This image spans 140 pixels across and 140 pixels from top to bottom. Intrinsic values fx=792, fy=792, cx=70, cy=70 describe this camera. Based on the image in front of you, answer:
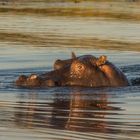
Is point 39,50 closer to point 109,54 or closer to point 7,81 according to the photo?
point 109,54

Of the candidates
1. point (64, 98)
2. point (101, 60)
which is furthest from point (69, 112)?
point (101, 60)

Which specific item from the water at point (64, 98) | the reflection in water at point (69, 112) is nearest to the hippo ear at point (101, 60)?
the water at point (64, 98)

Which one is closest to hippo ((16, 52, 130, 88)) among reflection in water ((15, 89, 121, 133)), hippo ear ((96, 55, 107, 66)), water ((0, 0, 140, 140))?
hippo ear ((96, 55, 107, 66))

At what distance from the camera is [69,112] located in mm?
11727

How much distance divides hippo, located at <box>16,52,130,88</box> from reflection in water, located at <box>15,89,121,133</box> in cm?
59

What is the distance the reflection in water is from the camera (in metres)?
10.4

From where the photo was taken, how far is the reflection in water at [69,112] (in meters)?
10.4

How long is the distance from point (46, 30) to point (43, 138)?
71.7ft

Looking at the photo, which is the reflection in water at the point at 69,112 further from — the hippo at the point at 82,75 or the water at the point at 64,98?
the hippo at the point at 82,75

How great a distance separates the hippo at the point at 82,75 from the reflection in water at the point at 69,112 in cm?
59

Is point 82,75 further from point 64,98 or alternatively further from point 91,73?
point 64,98

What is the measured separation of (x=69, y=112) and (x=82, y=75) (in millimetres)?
2902

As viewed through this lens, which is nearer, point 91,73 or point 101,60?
point 101,60

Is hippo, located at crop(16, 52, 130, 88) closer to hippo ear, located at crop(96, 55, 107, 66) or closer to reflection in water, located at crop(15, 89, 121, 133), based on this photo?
hippo ear, located at crop(96, 55, 107, 66)
